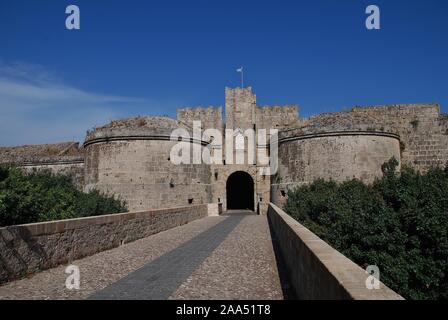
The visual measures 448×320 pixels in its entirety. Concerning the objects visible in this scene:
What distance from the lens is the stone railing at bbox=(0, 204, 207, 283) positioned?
5.87 meters

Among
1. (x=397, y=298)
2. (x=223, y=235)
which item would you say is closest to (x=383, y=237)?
(x=223, y=235)

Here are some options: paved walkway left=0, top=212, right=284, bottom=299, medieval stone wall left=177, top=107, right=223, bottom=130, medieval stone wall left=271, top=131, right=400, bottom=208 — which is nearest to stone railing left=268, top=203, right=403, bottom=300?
paved walkway left=0, top=212, right=284, bottom=299

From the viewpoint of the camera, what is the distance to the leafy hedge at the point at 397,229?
32.7 ft

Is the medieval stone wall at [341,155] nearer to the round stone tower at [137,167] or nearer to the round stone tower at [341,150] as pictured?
the round stone tower at [341,150]

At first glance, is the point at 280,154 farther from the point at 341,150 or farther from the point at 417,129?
the point at 417,129

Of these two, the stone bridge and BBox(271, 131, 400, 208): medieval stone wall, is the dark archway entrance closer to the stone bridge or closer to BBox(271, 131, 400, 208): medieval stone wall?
BBox(271, 131, 400, 208): medieval stone wall

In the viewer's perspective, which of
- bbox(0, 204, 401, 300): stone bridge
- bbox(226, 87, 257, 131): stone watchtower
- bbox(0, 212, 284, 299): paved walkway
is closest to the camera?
bbox(0, 204, 401, 300): stone bridge

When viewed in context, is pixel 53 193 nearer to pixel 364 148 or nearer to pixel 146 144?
pixel 146 144

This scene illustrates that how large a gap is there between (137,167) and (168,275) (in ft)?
46.2

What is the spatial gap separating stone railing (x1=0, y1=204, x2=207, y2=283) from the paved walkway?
7.2 inches

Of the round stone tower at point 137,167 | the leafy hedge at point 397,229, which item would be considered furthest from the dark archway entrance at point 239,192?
the leafy hedge at point 397,229

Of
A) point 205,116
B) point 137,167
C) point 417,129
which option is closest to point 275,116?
point 205,116

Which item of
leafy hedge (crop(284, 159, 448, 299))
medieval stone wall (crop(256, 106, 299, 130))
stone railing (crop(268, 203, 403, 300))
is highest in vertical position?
medieval stone wall (crop(256, 106, 299, 130))
